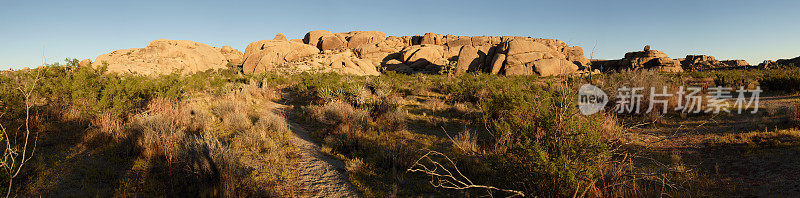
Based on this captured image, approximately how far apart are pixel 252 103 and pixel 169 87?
9.76 ft

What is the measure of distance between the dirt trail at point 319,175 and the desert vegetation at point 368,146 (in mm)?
163

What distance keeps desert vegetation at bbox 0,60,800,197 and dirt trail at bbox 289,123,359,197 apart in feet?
0.54

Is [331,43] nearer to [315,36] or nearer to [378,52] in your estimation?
[315,36]

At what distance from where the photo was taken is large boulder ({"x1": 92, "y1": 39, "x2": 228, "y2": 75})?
3471 centimetres

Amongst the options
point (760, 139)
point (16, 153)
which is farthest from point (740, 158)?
point (16, 153)

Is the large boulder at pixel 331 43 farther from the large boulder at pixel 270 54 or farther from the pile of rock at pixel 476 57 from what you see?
the large boulder at pixel 270 54

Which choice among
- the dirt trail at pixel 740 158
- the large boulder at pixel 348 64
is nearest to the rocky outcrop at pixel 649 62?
the large boulder at pixel 348 64

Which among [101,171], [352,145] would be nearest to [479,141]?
[352,145]

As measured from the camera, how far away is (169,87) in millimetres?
9383

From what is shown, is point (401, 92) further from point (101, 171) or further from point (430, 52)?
point (430, 52)

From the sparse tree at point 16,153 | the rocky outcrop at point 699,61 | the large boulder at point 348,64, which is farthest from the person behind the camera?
the rocky outcrop at point 699,61

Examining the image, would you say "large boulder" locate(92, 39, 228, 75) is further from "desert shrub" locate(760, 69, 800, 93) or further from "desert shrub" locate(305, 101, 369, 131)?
"desert shrub" locate(760, 69, 800, 93)

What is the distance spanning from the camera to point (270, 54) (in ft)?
160

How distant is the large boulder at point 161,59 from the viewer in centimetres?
3471
